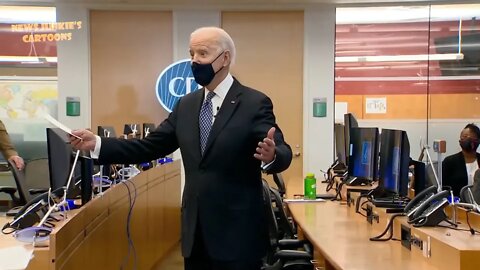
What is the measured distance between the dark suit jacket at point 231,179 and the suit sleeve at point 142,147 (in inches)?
7.7

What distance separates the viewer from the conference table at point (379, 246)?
2.32 metres

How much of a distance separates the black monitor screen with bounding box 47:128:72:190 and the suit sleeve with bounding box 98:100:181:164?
0.48 metres

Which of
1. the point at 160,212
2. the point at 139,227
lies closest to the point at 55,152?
the point at 139,227

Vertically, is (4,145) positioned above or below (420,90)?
below

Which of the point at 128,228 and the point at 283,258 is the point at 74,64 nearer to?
the point at 128,228

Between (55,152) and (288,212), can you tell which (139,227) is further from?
(55,152)

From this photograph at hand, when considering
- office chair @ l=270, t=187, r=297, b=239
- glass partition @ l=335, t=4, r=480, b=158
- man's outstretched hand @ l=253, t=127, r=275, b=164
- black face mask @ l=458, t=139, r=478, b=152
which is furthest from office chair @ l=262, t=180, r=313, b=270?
glass partition @ l=335, t=4, r=480, b=158

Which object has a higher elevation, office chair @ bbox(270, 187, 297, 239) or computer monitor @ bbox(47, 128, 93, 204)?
computer monitor @ bbox(47, 128, 93, 204)

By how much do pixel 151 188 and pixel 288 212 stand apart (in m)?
1.41

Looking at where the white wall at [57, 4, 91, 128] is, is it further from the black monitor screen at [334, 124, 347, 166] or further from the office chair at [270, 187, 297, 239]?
the office chair at [270, 187, 297, 239]

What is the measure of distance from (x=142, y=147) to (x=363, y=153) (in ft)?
7.32

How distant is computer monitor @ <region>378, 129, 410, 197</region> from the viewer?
327cm

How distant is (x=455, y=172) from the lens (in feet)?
16.0

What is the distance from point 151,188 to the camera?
5.43m
